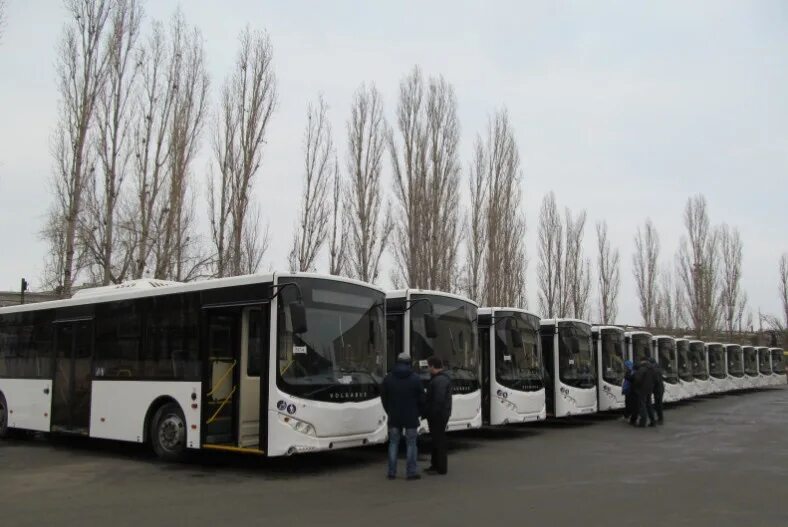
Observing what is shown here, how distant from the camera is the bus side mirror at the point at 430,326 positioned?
1259cm

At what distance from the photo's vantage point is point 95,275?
25016 millimetres

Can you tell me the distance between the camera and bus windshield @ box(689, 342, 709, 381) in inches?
1194

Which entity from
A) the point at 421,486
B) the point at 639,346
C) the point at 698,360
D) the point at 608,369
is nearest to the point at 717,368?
the point at 698,360

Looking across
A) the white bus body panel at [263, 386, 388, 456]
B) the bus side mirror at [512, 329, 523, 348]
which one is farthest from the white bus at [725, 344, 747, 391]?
the white bus body panel at [263, 386, 388, 456]

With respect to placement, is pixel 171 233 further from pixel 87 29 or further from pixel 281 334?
pixel 281 334

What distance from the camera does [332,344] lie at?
10641mm

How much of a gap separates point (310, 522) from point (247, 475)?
3580 mm

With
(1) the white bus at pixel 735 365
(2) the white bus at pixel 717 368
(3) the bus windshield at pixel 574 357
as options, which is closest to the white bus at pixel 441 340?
(3) the bus windshield at pixel 574 357

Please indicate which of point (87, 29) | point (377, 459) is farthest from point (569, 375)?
point (87, 29)

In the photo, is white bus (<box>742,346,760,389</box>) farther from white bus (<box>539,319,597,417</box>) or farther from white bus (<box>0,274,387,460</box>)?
white bus (<box>0,274,387,460</box>)

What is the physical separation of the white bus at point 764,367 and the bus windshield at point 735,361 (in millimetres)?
4037

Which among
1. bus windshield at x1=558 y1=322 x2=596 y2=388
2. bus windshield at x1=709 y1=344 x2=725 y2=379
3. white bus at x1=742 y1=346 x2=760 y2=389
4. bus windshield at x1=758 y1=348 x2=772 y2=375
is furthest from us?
bus windshield at x1=758 y1=348 x2=772 y2=375

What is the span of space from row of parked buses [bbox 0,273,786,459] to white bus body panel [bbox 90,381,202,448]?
0.03 m

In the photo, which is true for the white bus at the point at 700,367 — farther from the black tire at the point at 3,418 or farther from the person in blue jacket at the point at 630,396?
the black tire at the point at 3,418
